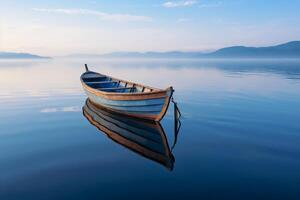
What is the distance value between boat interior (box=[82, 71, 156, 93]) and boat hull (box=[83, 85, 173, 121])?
95.9 inches

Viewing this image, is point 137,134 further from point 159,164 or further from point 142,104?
point 159,164

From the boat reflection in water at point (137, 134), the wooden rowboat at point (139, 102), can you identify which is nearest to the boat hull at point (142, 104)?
the wooden rowboat at point (139, 102)

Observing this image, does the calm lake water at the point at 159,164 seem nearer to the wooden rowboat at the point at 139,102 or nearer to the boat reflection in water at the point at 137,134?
the boat reflection in water at the point at 137,134

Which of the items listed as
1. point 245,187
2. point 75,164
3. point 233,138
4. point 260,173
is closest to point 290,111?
point 233,138

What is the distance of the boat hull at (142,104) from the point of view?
14.7m

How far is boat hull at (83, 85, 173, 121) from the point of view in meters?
14.7

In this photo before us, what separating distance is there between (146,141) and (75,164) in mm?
4114

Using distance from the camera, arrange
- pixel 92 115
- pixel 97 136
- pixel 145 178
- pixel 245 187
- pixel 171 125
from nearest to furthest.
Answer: pixel 245 187
pixel 145 178
pixel 97 136
pixel 171 125
pixel 92 115

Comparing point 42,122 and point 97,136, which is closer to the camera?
point 97,136

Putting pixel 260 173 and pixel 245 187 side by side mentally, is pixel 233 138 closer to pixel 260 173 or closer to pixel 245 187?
pixel 260 173

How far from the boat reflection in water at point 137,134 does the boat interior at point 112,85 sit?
9.07 ft

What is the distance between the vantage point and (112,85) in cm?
2495

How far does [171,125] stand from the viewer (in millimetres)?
16016

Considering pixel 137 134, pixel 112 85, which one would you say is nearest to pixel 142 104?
pixel 137 134
